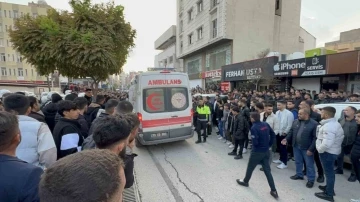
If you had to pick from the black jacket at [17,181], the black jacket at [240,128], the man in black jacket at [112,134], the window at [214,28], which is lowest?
the black jacket at [240,128]

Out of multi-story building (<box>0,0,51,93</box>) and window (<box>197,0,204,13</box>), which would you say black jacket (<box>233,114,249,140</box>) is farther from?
multi-story building (<box>0,0,51,93</box>)

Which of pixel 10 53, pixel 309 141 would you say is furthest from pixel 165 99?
pixel 10 53

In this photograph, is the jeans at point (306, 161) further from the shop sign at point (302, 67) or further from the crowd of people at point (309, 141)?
the shop sign at point (302, 67)

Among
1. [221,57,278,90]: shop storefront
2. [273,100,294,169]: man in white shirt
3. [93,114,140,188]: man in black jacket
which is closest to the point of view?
[93,114,140,188]: man in black jacket

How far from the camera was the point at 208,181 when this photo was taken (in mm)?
4191

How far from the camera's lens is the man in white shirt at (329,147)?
11.1 feet

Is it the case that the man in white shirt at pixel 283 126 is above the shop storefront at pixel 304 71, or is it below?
below

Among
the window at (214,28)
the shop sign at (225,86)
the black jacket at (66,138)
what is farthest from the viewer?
the window at (214,28)

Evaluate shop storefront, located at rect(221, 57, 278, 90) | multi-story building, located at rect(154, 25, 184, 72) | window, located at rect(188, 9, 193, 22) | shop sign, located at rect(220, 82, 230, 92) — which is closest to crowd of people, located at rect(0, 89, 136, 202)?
shop storefront, located at rect(221, 57, 278, 90)

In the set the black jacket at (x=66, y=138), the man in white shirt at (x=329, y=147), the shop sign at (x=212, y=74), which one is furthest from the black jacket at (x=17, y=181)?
the shop sign at (x=212, y=74)

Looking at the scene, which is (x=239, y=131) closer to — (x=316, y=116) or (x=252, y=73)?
(x=316, y=116)

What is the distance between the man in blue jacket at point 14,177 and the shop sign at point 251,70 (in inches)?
630

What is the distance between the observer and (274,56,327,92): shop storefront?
39.2 ft

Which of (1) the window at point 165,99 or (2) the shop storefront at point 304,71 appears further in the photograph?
(2) the shop storefront at point 304,71
